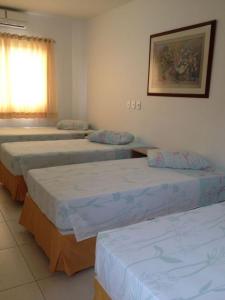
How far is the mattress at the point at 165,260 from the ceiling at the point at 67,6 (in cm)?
344

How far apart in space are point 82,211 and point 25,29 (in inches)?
150

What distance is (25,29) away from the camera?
4629mm

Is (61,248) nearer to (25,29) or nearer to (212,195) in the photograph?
(212,195)

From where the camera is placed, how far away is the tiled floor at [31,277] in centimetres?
184

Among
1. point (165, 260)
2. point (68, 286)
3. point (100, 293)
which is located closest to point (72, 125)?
point (68, 286)

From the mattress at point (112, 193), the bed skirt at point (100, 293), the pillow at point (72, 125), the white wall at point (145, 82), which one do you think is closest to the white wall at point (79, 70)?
the white wall at point (145, 82)

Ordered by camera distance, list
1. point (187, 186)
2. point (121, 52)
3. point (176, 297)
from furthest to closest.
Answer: point (121, 52), point (187, 186), point (176, 297)

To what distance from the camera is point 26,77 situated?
4711 millimetres

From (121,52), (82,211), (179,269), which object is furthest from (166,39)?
(179,269)

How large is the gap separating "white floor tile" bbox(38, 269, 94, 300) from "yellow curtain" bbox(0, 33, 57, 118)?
335cm

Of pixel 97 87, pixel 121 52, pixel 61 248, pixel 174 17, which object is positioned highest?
pixel 174 17

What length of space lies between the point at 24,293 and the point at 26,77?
145 inches

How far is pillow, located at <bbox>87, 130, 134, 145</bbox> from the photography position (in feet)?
12.6

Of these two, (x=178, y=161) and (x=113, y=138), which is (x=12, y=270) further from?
(x=113, y=138)
